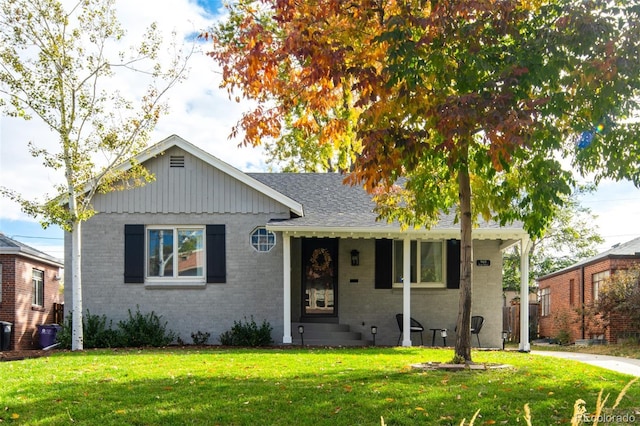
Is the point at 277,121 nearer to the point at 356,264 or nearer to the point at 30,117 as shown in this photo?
the point at 30,117

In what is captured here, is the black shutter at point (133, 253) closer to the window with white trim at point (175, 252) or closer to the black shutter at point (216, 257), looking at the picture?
the window with white trim at point (175, 252)

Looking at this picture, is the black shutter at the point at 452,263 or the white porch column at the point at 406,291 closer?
the white porch column at the point at 406,291

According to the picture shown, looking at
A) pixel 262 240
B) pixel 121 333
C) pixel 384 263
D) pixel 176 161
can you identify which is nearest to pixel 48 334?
pixel 121 333

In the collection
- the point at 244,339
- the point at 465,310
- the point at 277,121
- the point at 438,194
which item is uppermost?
the point at 277,121

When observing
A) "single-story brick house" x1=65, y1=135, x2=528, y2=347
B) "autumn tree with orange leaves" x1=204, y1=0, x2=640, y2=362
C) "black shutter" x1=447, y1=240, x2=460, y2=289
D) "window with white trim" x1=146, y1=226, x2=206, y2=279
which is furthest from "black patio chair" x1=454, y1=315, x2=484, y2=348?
"autumn tree with orange leaves" x1=204, y1=0, x2=640, y2=362

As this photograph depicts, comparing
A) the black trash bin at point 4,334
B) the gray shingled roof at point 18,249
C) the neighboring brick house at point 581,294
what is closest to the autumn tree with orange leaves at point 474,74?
the black trash bin at point 4,334

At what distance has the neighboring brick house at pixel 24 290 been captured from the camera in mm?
21328

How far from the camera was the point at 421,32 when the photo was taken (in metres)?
9.02

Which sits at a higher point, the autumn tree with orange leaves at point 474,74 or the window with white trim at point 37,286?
the autumn tree with orange leaves at point 474,74

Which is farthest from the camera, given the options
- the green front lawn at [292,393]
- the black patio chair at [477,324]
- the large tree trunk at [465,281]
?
the black patio chair at [477,324]

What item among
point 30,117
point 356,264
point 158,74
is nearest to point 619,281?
point 356,264

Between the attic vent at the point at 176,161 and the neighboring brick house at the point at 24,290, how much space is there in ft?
24.4

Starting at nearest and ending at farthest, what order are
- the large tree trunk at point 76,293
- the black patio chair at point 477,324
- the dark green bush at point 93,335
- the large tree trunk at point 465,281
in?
the large tree trunk at point 465,281 → the large tree trunk at point 76,293 → the dark green bush at point 93,335 → the black patio chair at point 477,324

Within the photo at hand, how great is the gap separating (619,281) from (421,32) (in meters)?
13.8
